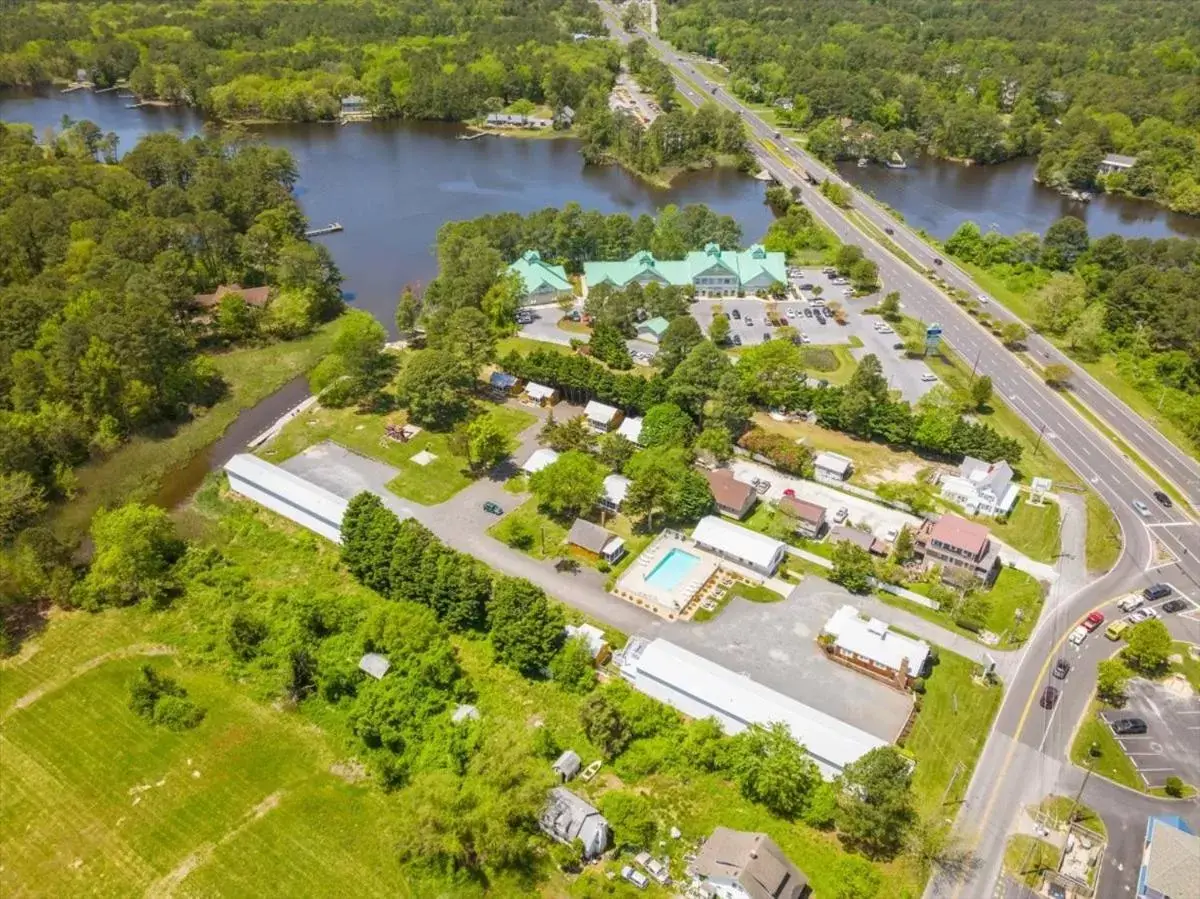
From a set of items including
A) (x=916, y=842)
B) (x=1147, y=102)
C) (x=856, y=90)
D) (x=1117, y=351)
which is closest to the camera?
(x=916, y=842)

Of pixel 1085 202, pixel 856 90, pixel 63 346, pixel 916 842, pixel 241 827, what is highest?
pixel 856 90

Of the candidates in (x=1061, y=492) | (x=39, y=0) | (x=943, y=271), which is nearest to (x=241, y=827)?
(x=1061, y=492)

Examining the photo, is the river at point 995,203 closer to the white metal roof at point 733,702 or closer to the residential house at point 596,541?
the residential house at point 596,541

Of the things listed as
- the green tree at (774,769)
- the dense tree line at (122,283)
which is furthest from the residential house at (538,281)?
the green tree at (774,769)

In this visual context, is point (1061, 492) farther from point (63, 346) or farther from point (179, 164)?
point (179, 164)

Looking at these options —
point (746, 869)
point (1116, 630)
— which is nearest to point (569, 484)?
point (746, 869)

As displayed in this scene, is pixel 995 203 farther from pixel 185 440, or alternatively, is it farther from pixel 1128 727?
pixel 185 440

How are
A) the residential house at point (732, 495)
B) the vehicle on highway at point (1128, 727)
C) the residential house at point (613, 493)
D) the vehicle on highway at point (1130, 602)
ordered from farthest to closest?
1. the residential house at point (613, 493)
2. the residential house at point (732, 495)
3. the vehicle on highway at point (1130, 602)
4. the vehicle on highway at point (1128, 727)
